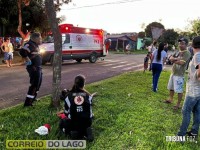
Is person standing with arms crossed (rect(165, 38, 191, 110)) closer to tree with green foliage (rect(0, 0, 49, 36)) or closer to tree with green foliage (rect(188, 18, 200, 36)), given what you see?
tree with green foliage (rect(0, 0, 49, 36))

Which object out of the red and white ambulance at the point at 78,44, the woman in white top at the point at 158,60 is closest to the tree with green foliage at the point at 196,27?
the red and white ambulance at the point at 78,44

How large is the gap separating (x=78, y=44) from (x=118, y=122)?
14885 mm

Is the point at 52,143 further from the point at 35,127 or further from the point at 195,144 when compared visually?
the point at 195,144

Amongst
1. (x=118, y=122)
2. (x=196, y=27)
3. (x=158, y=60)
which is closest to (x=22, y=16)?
(x=158, y=60)

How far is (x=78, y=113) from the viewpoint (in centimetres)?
472

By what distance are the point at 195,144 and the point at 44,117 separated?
309cm

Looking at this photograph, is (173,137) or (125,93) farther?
(125,93)

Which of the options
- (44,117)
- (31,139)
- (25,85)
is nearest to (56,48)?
(44,117)

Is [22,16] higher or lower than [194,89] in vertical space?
higher

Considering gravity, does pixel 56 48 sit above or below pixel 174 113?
above

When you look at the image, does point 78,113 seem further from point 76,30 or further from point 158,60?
point 76,30

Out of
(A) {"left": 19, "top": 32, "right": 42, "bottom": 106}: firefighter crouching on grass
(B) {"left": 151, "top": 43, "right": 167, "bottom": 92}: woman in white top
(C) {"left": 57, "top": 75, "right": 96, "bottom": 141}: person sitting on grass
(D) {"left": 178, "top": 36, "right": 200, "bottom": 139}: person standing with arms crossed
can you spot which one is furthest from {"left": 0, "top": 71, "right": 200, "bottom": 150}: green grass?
(B) {"left": 151, "top": 43, "right": 167, "bottom": 92}: woman in white top

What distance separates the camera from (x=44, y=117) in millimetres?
5773

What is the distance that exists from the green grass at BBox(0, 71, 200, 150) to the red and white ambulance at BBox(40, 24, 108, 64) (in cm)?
1099
